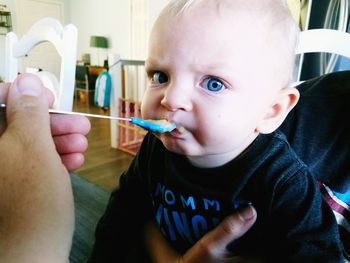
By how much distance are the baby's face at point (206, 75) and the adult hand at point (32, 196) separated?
193 millimetres

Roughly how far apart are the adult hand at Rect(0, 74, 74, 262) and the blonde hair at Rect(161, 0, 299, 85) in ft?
1.02

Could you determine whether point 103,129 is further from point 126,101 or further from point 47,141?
point 47,141

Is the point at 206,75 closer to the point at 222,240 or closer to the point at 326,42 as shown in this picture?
the point at 222,240

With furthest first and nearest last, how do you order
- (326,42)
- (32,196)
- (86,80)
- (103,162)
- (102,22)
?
1. (102,22)
2. (86,80)
3. (103,162)
4. (326,42)
5. (32,196)

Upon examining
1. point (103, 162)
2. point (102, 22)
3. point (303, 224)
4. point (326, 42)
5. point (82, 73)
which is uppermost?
point (102, 22)

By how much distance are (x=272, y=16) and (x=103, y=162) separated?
7.54 feet

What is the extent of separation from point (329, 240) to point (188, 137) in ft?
1.05

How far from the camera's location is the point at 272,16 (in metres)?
0.49

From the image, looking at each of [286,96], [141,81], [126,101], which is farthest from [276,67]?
[141,81]

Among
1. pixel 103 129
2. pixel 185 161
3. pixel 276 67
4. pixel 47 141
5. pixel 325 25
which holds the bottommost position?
pixel 103 129

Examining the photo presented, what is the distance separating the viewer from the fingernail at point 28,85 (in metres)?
0.48

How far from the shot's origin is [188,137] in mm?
486

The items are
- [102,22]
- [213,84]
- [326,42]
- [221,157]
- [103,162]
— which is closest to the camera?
[213,84]

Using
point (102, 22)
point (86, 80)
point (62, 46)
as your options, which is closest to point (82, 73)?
point (86, 80)
